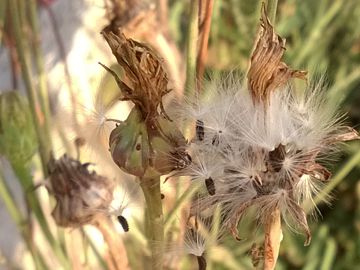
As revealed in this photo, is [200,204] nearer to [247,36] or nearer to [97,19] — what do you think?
[97,19]

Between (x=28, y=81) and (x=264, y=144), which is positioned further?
(x=28, y=81)

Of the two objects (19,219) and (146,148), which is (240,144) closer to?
(146,148)

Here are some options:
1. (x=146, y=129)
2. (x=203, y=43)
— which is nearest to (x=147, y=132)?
(x=146, y=129)

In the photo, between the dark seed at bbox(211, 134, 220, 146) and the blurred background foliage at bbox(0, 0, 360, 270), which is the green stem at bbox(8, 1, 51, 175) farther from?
the dark seed at bbox(211, 134, 220, 146)

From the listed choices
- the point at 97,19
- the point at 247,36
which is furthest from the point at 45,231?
the point at 247,36

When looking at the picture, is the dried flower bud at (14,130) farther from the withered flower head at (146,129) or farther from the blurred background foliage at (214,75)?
the withered flower head at (146,129)

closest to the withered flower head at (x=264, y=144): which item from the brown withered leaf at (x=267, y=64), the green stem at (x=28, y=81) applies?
the brown withered leaf at (x=267, y=64)

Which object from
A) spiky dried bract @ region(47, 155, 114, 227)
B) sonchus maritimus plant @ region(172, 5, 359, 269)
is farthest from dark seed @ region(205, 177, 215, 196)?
spiky dried bract @ region(47, 155, 114, 227)
